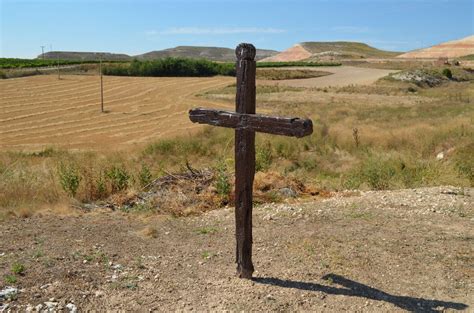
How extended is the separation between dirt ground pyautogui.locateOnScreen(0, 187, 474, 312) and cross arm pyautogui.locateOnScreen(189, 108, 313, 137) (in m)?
1.72

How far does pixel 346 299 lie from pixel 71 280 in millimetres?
2991

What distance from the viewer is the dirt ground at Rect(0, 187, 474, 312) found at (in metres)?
5.38

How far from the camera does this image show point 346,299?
5.39 metres

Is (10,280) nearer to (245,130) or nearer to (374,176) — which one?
(245,130)

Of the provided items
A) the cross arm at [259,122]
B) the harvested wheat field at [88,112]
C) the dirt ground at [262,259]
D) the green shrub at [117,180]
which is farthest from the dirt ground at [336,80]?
the cross arm at [259,122]

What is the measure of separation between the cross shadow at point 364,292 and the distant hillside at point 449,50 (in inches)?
4483

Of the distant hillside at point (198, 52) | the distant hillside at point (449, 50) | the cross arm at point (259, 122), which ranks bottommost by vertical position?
the cross arm at point (259, 122)

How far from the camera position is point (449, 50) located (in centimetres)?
11488

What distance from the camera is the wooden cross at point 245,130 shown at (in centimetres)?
532

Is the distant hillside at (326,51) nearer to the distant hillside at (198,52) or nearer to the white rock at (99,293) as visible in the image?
the distant hillside at (198,52)

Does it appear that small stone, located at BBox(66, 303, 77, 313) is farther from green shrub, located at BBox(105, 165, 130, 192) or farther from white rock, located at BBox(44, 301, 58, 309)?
green shrub, located at BBox(105, 165, 130, 192)

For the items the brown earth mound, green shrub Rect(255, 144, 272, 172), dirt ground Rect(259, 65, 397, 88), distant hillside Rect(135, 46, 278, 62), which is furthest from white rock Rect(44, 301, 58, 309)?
distant hillside Rect(135, 46, 278, 62)

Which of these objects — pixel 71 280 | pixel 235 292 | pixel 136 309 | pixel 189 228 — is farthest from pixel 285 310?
pixel 189 228

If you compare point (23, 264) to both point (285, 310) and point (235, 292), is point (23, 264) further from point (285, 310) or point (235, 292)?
point (285, 310)
